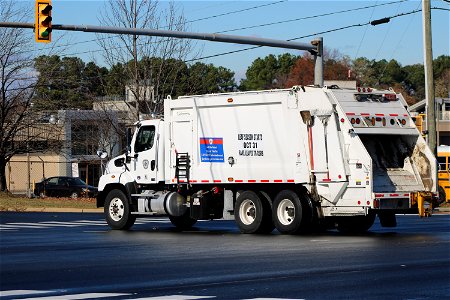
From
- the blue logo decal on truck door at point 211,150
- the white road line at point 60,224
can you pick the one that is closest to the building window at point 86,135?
the white road line at point 60,224

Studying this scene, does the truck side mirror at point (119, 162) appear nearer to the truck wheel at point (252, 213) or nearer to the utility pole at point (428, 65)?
the truck wheel at point (252, 213)

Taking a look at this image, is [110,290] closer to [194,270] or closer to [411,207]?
[194,270]

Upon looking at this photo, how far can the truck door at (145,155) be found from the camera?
27031mm

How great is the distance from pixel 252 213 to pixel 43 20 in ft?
25.1

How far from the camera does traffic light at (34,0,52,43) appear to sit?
2697cm

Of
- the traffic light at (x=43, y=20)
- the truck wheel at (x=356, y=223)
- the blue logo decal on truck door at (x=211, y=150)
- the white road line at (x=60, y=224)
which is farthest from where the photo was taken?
the white road line at (x=60, y=224)

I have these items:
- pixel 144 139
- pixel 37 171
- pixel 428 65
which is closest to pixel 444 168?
pixel 428 65

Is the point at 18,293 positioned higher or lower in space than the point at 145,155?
lower

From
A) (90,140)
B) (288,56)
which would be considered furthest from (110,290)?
(288,56)

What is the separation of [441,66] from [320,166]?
353 ft

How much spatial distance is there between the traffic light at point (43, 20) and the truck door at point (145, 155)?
140 inches

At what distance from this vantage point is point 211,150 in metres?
25.7

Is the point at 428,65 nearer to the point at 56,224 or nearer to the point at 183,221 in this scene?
the point at 183,221

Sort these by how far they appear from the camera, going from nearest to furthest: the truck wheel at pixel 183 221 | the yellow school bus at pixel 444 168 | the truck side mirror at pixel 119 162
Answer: the truck wheel at pixel 183 221, the truck side mirror at pixel 119 162, the yellow school bus at pixel 444 168
